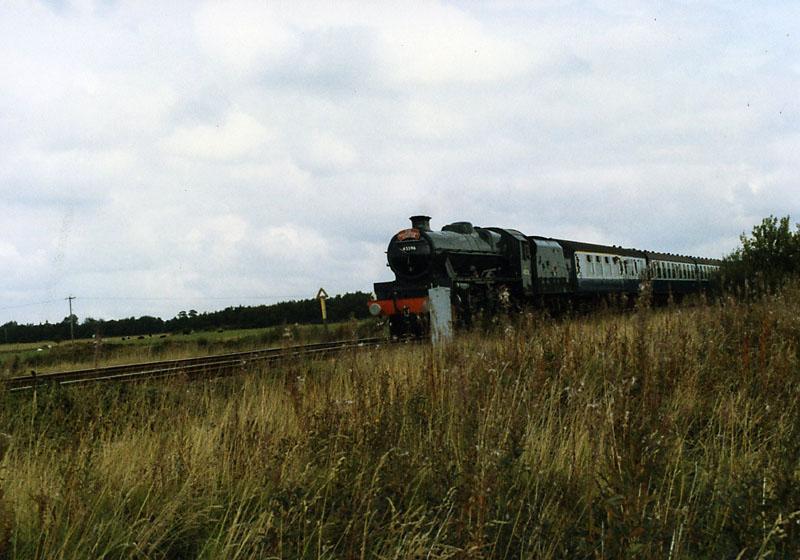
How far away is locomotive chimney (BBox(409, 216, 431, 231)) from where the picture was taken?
1948 cm

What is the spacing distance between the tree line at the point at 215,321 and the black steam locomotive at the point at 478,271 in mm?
17740

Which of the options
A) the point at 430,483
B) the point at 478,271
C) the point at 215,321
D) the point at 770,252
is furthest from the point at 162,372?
the point at 215,321

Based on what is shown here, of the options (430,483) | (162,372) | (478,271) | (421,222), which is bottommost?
(430,483)

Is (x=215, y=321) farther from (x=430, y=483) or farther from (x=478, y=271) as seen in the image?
(x=430, y=483)

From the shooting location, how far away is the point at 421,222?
19.6 m

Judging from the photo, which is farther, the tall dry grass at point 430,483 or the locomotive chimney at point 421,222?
the locomotive chimney at point 421,222

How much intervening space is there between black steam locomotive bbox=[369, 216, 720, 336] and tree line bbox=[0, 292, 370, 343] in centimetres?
1774

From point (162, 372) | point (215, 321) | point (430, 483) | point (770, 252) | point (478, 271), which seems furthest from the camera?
point (215, 321)

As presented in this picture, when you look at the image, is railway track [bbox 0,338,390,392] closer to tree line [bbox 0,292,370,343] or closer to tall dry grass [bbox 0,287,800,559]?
tall dry grass [bbox 0,287,800,559]

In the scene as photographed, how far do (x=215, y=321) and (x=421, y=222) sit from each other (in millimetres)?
26652

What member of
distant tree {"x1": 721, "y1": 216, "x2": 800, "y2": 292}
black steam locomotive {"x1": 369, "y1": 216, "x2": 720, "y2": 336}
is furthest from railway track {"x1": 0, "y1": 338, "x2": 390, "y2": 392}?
distant tree {"x1": 721, "y1": 216, "x2": 800, "y2": 292}

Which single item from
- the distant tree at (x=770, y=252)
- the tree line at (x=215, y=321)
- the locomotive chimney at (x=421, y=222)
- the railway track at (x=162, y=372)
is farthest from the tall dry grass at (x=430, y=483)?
the tree line at (x=215, y=321)

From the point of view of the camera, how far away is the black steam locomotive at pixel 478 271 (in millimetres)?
18047

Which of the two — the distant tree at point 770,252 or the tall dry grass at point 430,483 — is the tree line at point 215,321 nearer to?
the distant tree at point 770,252
